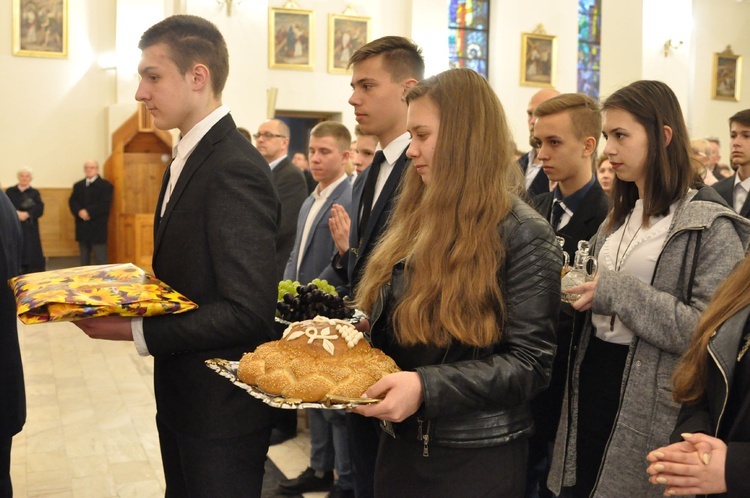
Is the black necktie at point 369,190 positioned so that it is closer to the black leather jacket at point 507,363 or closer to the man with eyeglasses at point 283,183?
the black leather jacket at point 507,363

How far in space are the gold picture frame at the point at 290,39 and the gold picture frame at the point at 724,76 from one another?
9.96 m

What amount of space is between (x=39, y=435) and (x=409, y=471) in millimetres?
4091

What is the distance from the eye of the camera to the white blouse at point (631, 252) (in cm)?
246

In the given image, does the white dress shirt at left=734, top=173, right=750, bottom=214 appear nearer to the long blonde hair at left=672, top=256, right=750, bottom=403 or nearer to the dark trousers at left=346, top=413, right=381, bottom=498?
the dark trousers at left=346, top=413, right=381, bottom=498

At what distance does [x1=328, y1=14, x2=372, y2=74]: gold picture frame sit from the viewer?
625 inches

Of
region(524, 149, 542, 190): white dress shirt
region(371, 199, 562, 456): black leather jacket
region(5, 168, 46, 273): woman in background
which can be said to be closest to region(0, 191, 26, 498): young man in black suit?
region(371, 199, 562, 456): black leather jacket

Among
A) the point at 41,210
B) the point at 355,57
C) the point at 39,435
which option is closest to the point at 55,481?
the point at 39,435

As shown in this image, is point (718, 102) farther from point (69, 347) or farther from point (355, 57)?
point (355, 57)

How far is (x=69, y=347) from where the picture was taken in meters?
8.19

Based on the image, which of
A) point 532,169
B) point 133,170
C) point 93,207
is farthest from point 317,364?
point 133,170

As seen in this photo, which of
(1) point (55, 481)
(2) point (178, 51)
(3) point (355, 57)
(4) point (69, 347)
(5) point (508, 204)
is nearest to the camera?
(5) point (508, 204)

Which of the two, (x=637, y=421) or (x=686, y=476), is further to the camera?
(x=637, y=421)

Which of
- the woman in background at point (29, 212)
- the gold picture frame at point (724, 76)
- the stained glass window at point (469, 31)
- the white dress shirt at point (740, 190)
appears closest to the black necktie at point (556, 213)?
the white dress shirt at point (740, 190)

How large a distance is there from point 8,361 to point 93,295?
1.18 metres
